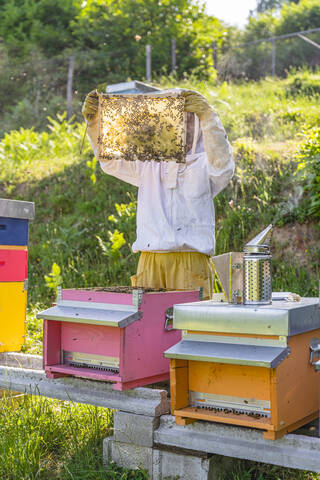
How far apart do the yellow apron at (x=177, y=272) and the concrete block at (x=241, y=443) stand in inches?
33.5

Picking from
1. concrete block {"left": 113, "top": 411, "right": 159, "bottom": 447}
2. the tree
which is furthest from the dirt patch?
the tree

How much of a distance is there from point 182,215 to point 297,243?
272 cm

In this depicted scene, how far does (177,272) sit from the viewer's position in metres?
3.06

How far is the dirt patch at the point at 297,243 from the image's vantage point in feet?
17.5

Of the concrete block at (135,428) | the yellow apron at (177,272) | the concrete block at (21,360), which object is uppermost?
the yellow apron at (177,272)

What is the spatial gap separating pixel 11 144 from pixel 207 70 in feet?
22.7

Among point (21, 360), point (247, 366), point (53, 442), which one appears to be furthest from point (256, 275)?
point (21, 360)

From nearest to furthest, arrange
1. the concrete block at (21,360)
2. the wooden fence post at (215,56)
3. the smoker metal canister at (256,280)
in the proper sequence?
1. the smoker metal canister at (256,280)
2. the concrete block at (21,360)
3. the wooden fence post at (215,56)

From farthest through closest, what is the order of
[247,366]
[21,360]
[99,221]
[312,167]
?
[99,221]
[312,167]
[21,360]
[247,366]

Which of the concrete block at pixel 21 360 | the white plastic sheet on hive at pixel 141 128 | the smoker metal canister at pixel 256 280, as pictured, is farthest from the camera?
the concrete block at pixel 21 360

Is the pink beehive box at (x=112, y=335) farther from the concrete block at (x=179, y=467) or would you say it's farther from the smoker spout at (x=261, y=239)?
the smoker spout at (x=261, y=239)

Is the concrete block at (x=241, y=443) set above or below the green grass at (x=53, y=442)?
above

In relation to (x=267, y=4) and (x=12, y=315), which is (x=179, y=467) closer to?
(x=12, y=315)

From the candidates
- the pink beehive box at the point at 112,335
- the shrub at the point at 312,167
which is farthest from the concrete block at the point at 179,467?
the shrub at the point at 312,167
